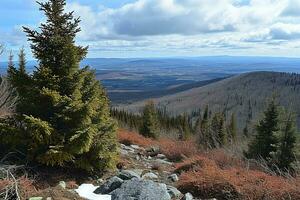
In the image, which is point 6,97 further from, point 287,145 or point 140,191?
point 287,145

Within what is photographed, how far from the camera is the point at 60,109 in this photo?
10836 mm

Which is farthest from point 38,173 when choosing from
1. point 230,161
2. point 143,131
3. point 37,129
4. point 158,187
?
point 143,131

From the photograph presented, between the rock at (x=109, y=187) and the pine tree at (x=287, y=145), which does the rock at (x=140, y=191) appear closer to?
the rock at (x=109, y=187)

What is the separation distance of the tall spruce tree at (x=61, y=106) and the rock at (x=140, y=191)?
1.81m

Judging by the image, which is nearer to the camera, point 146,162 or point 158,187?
point 158,187

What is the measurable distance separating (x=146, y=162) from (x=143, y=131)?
3068 centimetres

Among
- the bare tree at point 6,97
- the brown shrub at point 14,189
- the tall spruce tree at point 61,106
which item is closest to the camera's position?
the brown shrub at point 14,189

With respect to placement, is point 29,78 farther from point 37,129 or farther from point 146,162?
point 146,162

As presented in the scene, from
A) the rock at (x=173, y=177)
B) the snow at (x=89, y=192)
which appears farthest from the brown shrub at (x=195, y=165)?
the snow at (x=89, y=192)

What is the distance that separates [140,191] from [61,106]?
11.0ft

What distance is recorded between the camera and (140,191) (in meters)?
8.85

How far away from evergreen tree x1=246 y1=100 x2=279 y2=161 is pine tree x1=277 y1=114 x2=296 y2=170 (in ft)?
→ 5.15

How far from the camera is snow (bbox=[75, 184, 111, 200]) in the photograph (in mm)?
9070

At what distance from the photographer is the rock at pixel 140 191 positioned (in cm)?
874
